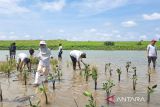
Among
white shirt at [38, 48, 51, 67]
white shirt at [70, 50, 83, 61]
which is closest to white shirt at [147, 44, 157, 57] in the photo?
white shirt at [70, 50, 83, 61]

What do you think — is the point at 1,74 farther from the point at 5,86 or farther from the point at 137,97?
the point at 137,97

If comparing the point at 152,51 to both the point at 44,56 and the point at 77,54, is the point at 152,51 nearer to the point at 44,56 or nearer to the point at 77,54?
the point at 77,54

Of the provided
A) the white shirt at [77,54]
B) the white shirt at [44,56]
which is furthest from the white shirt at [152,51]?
the white shirt at [44,56]

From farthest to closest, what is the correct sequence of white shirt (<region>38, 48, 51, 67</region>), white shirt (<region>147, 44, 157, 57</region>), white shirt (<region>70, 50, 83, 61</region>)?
white shirt (<region>147, 44, 157, 57</region>) < white shirt (<region>70, 50, 83, 61</region>) < white shirt (<region>38, 48, 51, 67</region>)

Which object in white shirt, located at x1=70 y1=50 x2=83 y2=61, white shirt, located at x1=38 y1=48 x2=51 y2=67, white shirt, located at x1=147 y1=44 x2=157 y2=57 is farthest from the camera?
white shirt, located at x1=147 y1=44 x2=157 y2=57

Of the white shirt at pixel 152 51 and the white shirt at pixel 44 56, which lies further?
the white shirt at pixel 152 51

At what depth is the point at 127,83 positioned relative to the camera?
1376 cm

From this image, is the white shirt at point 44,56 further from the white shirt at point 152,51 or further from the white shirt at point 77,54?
the white shirt at point 152,51

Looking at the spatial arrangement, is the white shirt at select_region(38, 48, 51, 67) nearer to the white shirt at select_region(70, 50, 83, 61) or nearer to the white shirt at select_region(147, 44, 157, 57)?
the white shirt at select_region(70, 50, 83, 61)

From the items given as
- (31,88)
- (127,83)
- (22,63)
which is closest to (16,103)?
(31,88)

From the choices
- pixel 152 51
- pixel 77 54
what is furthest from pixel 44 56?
pixel 152 51

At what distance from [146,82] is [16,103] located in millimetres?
6220

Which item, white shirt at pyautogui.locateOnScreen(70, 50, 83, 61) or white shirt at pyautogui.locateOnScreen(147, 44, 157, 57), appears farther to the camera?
white shirt at pyautogui.locateOnScreen(147, 44, 157, 57)

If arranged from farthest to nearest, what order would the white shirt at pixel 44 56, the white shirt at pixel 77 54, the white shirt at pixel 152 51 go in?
the white shirt at pixel 152 51 → the white shirt at pixel 77 54 → the white shirt at pixel 44 56
